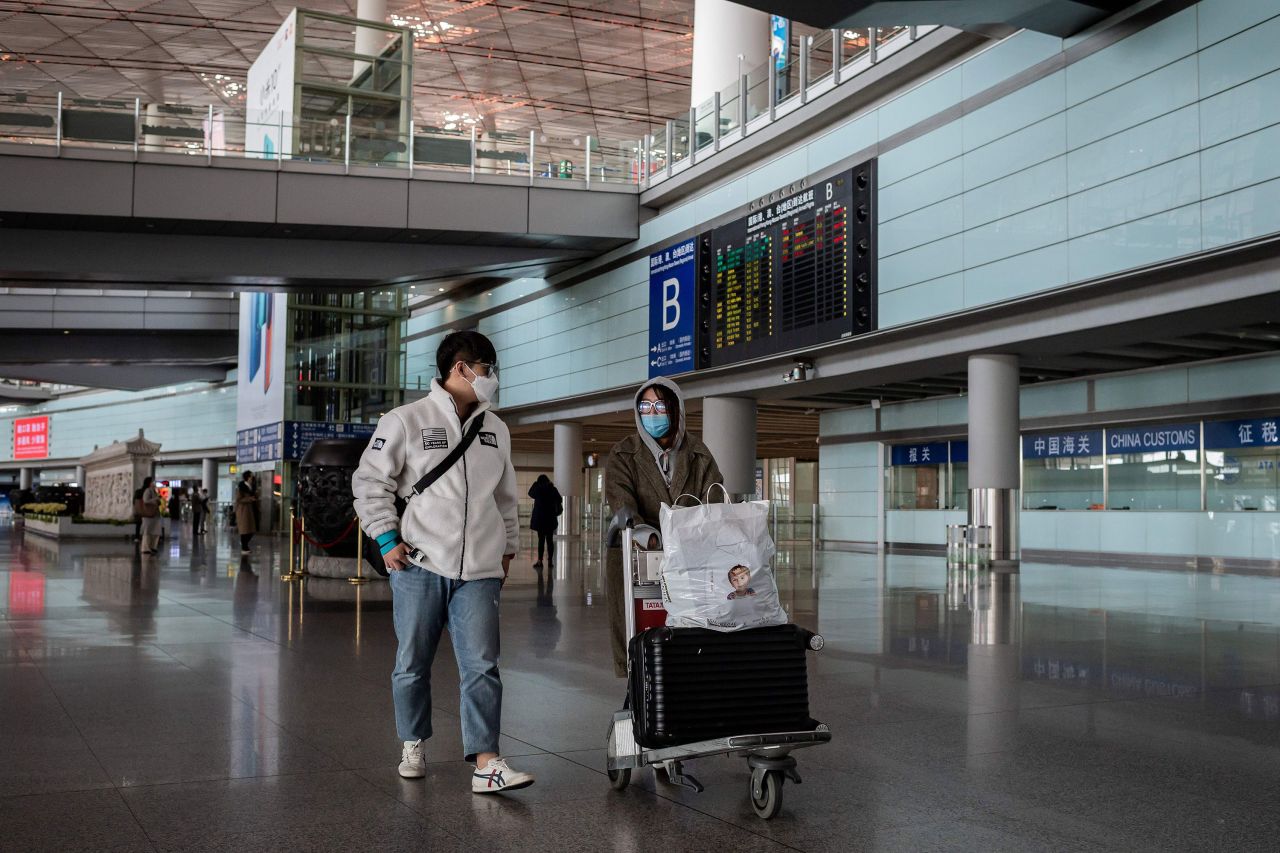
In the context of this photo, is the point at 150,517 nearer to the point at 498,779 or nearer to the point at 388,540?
the point at 388,540

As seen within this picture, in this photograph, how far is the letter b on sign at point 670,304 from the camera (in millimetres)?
27078

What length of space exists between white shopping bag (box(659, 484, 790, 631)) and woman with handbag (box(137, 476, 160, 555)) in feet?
73.7

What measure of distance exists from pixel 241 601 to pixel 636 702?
1002 cm

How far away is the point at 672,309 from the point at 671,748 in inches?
924

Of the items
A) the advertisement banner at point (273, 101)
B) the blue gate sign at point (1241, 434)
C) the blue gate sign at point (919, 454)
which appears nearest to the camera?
the blue gate sign at point (1241, 434)

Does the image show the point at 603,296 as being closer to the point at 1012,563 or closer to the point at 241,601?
the point at 1012,563

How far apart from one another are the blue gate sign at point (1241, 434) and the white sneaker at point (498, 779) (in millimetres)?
21504

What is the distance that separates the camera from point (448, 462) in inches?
183

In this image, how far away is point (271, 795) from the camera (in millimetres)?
4281

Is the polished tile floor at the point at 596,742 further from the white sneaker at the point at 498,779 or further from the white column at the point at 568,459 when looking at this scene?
the white column at the point at 568,459

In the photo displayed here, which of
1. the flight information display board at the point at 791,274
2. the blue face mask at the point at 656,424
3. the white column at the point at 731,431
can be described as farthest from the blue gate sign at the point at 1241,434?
the blue face mask at the point at 656,424

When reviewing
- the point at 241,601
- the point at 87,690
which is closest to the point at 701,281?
the point at 241,601

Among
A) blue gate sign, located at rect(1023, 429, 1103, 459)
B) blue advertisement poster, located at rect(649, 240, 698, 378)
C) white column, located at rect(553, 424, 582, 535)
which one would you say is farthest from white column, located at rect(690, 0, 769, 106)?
blue gate sign, located at rect(1023, 429, 1103, 459)

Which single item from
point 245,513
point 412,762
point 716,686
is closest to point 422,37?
point 245,513
